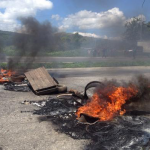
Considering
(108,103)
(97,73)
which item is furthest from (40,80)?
(97,73)

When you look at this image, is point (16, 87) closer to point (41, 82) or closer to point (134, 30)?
point (41, 82)

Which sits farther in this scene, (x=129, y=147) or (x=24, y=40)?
(x=24, y=40)

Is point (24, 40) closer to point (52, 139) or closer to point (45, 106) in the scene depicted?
point (45, 106)

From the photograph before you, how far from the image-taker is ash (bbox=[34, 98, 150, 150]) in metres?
4.12

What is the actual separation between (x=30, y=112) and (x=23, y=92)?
9.73 ft

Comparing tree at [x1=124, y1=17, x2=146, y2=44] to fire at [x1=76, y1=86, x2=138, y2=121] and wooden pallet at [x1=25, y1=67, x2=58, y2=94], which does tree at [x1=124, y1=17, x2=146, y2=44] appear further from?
wooden pallet at [x1=25, y1=67, x2=58, y2=94]

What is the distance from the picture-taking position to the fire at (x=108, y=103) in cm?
551

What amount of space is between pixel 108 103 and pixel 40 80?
429 cm

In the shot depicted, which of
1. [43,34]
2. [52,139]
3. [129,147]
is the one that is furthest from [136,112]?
[43,34]

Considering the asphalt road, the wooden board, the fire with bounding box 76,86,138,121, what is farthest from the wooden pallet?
the asphalt road

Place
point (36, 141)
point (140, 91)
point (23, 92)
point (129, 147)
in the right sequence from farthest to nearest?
point (23, 92)
point (140, 91)
point (36, 141)
point (129, 147)

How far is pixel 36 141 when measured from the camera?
4.36 meters

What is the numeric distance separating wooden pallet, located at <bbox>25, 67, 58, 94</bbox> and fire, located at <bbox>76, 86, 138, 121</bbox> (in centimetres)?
293

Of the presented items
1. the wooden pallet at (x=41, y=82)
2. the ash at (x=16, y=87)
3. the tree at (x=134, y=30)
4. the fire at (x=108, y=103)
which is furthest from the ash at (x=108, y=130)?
the tree at (x=134, y=30)
